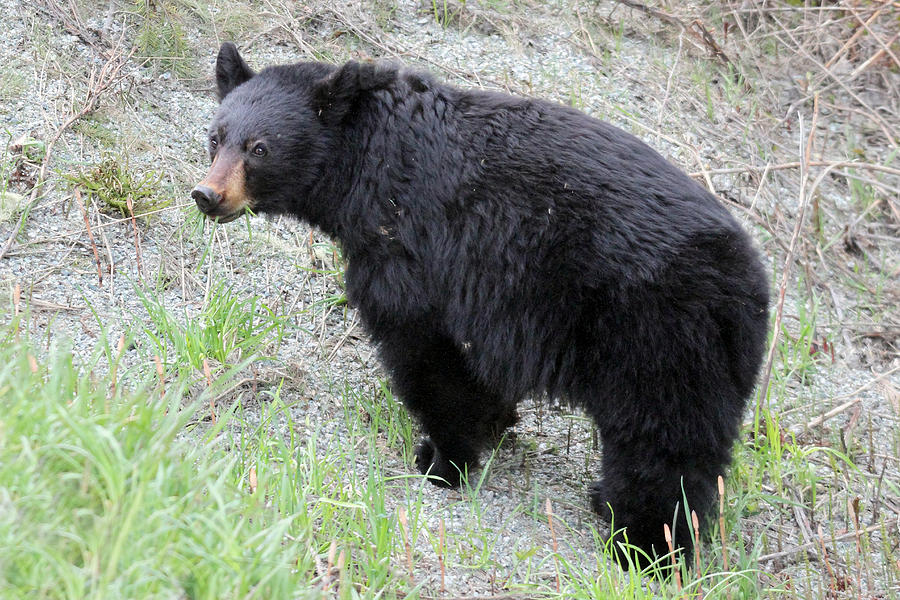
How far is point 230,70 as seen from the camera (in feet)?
14.2

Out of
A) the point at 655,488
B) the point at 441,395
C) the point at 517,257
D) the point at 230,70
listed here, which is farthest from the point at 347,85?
the point at 655,488

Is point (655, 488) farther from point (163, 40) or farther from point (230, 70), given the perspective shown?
point (163, 40)

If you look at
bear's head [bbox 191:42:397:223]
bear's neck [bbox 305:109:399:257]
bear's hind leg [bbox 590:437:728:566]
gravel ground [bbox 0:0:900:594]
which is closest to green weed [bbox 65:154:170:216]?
gravel ground [bbox 0:0:900:594]

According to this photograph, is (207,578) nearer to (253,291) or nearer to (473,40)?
(253,291)

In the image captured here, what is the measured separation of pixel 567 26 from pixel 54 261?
14.4 ft

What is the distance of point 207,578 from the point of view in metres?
2.32

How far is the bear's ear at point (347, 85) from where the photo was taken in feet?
13.1

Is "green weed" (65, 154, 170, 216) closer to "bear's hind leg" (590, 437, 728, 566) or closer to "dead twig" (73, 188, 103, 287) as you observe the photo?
"dead twig" (73, 188, 103, 287)

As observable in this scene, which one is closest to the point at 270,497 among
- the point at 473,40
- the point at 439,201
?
the point at 439,201

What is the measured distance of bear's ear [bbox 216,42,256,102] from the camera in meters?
4.30

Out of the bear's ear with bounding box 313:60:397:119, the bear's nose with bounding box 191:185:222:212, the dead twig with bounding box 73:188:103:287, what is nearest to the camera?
the bear's nose with bounding box 191:185:222:212

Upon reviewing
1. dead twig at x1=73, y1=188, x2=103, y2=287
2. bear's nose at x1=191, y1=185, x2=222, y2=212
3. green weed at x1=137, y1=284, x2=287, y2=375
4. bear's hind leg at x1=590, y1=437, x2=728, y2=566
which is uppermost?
bear's nose at x1=191, y1=185, x2=222, y2=212

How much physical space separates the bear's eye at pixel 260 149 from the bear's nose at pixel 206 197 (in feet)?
0.89

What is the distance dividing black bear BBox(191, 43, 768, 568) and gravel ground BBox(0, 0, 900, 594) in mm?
496
